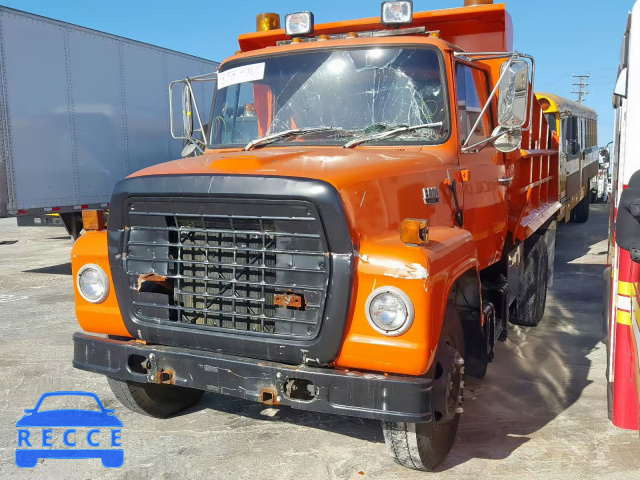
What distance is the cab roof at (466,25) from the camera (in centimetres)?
544

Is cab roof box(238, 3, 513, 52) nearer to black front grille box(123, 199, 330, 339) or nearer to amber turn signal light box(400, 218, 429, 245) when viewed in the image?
black front grille box(123, 199, 330, 339)

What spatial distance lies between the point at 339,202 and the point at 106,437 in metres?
2.44

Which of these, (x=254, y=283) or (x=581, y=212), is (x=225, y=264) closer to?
(x=254, y=283)

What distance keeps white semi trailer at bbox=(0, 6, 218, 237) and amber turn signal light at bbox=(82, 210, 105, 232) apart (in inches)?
234

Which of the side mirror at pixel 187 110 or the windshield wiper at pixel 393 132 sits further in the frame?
the side mirror at pixel 187 110

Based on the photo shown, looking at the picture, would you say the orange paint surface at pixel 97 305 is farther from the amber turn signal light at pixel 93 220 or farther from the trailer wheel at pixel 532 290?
the trailer wheel at pixel 532 290

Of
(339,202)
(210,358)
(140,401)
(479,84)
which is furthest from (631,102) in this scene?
(140,401)

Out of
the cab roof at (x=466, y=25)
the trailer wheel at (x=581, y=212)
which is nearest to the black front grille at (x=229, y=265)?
the cab roof at (x=466, y=25)

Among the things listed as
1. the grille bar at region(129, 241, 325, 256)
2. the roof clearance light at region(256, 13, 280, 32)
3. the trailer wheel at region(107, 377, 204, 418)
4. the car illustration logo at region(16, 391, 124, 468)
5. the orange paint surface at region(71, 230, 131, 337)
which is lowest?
the car illustration logo at region(16, 391, 124, 468)

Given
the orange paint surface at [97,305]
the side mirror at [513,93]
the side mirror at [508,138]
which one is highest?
the side mirror at [513,93]

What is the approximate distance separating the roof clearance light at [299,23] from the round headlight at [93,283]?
8.21 ft

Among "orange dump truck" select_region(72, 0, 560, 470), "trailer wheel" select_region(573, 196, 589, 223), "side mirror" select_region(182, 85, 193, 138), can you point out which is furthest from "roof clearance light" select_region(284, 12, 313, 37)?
"trailer wheel" select_region(573, 196, 589, 223)

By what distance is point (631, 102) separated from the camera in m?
3.22

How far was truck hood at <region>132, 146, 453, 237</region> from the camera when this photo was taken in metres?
3.41
